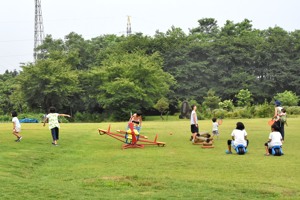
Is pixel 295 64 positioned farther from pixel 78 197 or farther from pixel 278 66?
pixel 78 197

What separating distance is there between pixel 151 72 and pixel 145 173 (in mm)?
44506

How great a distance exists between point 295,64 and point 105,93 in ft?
99.4

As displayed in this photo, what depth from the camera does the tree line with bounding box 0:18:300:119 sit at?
5397 cm

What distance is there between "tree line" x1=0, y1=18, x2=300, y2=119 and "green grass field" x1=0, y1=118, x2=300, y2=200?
36737mm

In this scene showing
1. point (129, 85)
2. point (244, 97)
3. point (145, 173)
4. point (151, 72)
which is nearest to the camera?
point (145, 173)

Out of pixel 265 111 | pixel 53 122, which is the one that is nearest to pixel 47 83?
pixel 265 111

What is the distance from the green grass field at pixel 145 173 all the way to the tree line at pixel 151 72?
121 feet

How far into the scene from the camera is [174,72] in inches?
2532

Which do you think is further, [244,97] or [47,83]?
[244,97]

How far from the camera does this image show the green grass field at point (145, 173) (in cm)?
821

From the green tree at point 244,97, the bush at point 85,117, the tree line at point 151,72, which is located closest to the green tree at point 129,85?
the tree line at point 151,72

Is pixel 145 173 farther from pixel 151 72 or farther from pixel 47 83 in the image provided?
pixel 47 83

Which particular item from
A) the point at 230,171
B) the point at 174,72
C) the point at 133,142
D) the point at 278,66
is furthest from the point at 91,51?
the point at 230,171

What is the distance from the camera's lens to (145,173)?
35.0 feet
